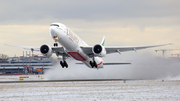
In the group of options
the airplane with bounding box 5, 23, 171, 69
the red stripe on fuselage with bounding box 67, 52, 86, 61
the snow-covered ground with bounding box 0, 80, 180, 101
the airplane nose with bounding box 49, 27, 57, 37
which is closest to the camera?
the snow-covered ground with bounding box 0, 80, 180, 101

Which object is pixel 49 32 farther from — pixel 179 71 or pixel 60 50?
pixel 179 71

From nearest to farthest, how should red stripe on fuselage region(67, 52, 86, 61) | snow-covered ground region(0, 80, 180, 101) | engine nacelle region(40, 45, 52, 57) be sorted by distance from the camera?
snow-covered ground region(0, 80, 180, 101), red stripe on fuselage region(67, 52, 86, 61), engine nacelle region(40, 45, 52, 57)

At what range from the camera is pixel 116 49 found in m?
47.8

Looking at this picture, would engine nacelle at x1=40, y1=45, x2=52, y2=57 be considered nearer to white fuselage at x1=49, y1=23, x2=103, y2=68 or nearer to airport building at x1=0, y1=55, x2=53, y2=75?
white fuselage at x1=49, y1=23, x2=103, y2=68

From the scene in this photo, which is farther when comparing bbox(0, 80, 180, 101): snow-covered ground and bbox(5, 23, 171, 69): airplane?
bbox(5, 23, 171, 69): airplane

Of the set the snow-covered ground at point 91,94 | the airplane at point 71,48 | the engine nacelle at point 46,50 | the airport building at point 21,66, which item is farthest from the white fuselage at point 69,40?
the airport building at point 21,66

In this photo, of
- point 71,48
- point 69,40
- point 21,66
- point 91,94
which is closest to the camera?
point 91,94

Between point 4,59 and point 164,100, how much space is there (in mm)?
176114

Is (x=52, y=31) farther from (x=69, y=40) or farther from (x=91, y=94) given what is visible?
(x=91, y=94)

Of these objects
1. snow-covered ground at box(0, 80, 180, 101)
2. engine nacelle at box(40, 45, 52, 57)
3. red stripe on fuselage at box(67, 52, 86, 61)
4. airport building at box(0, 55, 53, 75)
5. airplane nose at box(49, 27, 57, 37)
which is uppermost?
airport building at box(0, 55, 53, 75)

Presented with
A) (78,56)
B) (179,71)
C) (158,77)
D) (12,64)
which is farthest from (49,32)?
(12,64)

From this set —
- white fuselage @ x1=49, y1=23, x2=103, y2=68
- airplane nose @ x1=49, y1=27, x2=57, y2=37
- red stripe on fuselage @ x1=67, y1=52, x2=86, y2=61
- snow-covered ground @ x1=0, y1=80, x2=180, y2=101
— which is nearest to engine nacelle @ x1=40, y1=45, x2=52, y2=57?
red stripe on fuselage @ x1=67, y1=52, x2=86, y2=61

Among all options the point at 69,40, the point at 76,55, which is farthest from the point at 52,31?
the point at 76,55

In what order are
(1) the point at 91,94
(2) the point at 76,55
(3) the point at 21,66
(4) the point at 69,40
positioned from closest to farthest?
1. (1) the point at 91,94
2. (4) the point at 69,40
3. (2) the point at 76,55
4. (3) the point at 21,66
